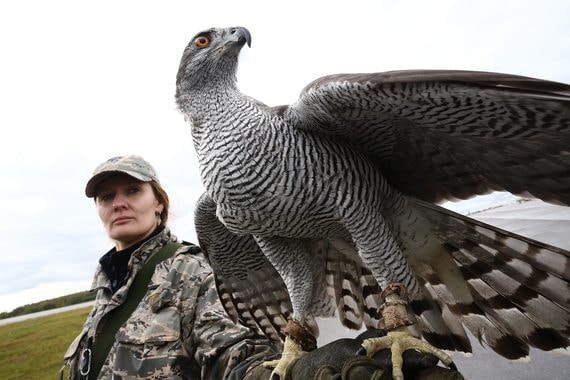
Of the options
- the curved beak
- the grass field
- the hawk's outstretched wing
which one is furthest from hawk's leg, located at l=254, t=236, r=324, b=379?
the grass field

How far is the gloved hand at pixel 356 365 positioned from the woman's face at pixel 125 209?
6.54 ft

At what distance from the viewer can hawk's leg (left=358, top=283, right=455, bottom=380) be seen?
61.2 inches

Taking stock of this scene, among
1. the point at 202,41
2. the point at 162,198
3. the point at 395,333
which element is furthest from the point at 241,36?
the point at 162,198

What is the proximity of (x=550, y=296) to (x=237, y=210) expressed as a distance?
61.6 inches

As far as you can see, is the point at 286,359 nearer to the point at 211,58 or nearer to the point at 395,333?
the point at 395,333

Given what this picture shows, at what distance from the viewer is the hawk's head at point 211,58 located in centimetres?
202

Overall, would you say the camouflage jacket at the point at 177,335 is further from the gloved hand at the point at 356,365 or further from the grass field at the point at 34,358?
the grass field at the point at 34,358

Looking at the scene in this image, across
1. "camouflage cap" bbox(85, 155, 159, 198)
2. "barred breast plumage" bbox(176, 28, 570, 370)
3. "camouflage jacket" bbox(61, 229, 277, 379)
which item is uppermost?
"camouflage cap" bbox(85, 155, 159, 198)

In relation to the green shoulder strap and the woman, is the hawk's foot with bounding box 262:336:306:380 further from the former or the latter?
the green shoulder strap

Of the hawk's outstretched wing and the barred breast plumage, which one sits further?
the barred breast plumage

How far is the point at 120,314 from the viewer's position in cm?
279

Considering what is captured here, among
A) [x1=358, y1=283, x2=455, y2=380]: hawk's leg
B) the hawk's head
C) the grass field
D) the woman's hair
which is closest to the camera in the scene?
[x1=358, y1=283, x2=455, y2=380]: hawk's leg

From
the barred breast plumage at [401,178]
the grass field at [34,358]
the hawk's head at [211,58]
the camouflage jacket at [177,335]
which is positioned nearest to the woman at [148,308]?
the camouflage jacket at [177,335]

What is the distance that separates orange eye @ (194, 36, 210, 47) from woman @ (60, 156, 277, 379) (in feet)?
4.51
